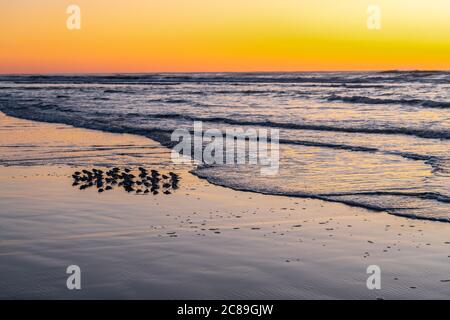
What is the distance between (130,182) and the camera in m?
9.98

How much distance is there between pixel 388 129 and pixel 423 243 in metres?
12.5

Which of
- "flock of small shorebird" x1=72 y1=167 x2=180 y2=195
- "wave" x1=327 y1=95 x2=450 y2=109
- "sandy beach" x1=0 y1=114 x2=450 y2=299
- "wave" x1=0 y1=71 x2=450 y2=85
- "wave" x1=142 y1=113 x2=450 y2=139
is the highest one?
"wave" x1=0 y1=71 x2=450 y2=85

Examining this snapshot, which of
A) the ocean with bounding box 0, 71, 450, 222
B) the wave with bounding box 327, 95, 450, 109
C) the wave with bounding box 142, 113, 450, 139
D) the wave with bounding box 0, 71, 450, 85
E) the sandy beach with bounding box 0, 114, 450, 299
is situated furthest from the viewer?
the wave with bounding box 0, 71, 450, 85

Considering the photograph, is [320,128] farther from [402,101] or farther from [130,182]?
[402,101]

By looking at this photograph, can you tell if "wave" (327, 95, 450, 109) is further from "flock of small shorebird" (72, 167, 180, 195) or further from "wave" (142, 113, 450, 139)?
"flock of small shorebird" (72, 167, 180, 195)

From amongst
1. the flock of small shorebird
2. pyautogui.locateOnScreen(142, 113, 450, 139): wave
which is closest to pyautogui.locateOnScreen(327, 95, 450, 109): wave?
pyautogui.locateOnScreen(142, 113, 450, 139): wave

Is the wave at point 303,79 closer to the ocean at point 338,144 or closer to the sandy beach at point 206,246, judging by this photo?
the ocean at point 338,144

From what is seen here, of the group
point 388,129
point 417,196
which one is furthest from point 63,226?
point 388,129

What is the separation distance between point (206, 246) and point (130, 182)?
3.84 meters

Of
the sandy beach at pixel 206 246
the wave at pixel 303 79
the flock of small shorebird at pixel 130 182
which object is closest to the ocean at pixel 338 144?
the sandy beach at pixel 206 246

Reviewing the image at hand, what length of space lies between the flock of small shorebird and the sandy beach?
23cm

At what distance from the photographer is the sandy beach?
5.18 metres

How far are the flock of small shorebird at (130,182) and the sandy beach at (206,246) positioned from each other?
0.23 metres
